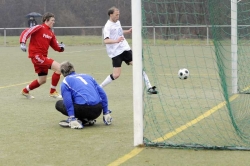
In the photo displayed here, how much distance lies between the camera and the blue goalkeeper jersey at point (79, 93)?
7859 mm

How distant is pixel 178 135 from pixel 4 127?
2.49m

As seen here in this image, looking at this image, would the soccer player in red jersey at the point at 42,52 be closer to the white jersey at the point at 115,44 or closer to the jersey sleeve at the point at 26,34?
the jersey sleeve at the point at 26,34

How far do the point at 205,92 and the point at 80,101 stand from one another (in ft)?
14.7

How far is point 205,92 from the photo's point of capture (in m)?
11.9

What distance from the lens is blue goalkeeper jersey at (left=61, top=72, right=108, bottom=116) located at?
25.8 ft

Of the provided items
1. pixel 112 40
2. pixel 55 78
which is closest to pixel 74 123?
pixel 55 78

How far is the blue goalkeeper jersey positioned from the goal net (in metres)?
0.68

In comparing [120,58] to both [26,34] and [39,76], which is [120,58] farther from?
[26,34]

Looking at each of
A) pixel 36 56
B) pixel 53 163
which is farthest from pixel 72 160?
pixel 36 56

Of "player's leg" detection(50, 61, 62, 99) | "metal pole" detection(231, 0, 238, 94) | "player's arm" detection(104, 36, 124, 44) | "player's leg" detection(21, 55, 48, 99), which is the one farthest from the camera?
"player's leg" detection(21, 55, 48, 99)

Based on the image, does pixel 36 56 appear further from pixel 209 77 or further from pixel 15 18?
pixel 15 18

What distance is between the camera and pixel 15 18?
47125 millimetres

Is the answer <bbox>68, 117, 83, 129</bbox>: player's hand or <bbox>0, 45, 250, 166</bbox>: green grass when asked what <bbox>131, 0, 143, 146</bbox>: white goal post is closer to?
<bbox>0, 45, 250, 166</bbox>: green grass

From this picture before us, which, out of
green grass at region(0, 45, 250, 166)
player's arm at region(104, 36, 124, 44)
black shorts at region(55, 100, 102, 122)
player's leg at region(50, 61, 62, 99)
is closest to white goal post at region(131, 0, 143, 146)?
green grass at region(0, 45, 250, 166)
